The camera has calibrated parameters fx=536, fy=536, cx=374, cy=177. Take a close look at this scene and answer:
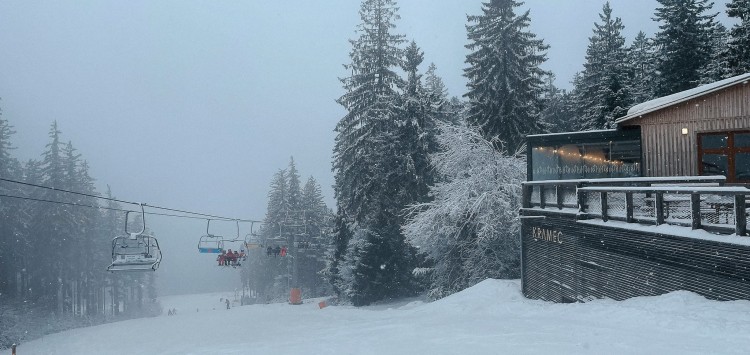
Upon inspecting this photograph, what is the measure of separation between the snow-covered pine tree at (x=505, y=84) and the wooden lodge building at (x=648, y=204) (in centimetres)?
1090

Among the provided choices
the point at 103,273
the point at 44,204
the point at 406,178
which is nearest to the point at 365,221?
the point at 406,178

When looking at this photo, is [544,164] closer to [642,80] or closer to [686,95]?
[686,95]

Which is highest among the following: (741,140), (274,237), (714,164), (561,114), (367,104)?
(561,114)

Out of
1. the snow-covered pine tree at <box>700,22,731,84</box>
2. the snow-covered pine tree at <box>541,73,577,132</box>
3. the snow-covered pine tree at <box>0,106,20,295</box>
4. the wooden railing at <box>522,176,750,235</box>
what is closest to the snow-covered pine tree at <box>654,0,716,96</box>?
the snow-covered pine tree at <box>700,22,731,84</box>

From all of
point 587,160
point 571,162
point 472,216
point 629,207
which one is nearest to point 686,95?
point 587,160

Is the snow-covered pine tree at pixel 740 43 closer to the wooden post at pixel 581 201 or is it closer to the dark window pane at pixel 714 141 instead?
the dark window pane at pixel 714 141

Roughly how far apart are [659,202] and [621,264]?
2230 mm

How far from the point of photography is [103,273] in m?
69.1

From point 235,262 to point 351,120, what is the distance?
505 inches

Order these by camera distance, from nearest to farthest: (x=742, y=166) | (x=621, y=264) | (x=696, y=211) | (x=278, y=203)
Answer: (x=696, y=211)
(x=621, y=264)
(x=742, y=166)
(x=278, y=203)

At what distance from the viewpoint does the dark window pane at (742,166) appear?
17172mm

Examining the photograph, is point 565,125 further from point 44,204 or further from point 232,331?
point 44,204

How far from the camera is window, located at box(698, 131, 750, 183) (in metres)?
17.2

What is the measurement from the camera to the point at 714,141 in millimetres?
17688
